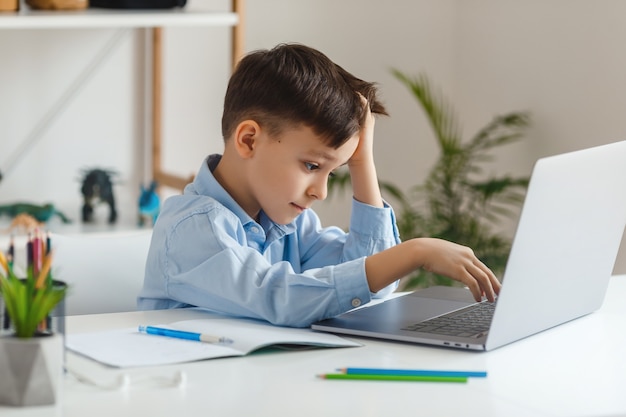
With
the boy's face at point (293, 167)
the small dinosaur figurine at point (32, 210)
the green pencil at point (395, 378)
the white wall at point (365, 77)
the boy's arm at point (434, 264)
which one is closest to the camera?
the green pencil at point (395, 378)

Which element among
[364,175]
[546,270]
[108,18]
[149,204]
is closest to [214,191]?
[364,175]

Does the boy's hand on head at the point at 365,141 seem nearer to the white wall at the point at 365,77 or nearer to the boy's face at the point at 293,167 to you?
the boy's face at the point at 293,167

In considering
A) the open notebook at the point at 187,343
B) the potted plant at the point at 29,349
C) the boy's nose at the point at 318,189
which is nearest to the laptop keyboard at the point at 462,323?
the open notebook at the point at 187,343

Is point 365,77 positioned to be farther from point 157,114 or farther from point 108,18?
point 108,18

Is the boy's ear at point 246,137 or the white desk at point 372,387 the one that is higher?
the boy's ear at point 246,137

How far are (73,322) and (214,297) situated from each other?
176 millimetres

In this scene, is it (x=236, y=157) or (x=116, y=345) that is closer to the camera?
(x=116, y=345)

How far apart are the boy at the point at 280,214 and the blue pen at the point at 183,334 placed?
0.37 ft

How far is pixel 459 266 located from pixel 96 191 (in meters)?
1.59

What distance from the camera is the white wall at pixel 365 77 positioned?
8.89ft

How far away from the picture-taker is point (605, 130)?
2.69 metres

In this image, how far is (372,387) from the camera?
975 millimetres

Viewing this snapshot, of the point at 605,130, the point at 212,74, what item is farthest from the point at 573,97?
the point at 212,74

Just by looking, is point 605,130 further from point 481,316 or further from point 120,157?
point 481,316
